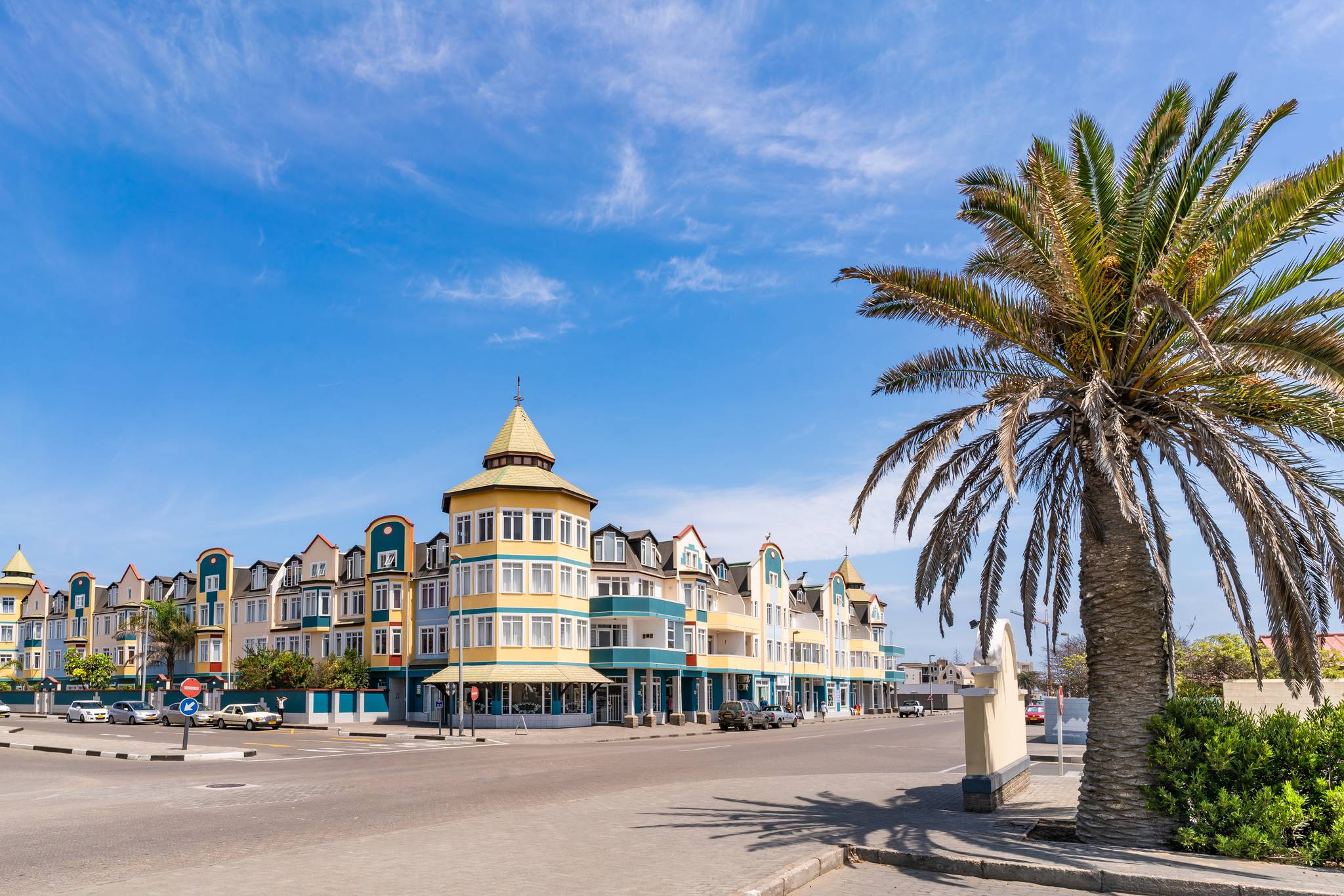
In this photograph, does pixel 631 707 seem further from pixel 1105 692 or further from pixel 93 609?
pixel 93 609

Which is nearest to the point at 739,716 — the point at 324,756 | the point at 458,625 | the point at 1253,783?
the point at 458,625

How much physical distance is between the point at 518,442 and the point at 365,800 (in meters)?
37.4

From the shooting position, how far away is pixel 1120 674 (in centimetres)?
1212

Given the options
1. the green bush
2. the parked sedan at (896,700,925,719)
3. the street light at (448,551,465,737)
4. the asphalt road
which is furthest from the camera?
the parked sedan at (896,700,925,719)

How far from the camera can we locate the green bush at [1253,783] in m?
10.7

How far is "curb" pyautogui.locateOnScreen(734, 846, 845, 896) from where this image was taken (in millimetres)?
9547

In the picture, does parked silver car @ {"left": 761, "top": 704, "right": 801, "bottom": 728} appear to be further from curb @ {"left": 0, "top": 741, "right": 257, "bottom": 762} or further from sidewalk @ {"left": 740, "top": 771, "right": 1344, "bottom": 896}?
sidewalk @ {"left": 740, "top": 771, "right": 1344, "bottom": 896}

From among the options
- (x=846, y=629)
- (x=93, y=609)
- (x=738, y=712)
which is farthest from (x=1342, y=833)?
(x=93, y=609)

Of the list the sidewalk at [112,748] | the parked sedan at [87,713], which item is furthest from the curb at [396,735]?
the parked sedan at [87,713]

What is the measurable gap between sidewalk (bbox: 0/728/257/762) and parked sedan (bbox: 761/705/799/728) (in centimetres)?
3238

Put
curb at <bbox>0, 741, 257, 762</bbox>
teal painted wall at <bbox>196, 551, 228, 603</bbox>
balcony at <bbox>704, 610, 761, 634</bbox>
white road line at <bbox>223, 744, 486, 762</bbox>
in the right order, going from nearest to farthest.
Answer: curb at <bbox>0, 741, 257, 762</bbox> → white road line at <bbox>223, 744, 486, 762</bbox> → balcony at <bbox>704, 610, 761, 634</bbox> → teal painted wall at <bbox>196, 551, 228, 603</bbox>

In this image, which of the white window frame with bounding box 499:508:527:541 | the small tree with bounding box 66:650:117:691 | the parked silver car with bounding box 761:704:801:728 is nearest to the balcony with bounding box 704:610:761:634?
the parked silver car with bounding box 761:704:801:728

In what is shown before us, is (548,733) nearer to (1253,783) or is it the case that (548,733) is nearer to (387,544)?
(387,544)

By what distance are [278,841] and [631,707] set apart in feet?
142
